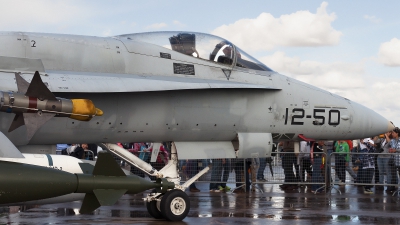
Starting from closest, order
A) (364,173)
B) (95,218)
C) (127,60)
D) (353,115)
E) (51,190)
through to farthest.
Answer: (51,190) → (127,60) → (95,218) → (353,115) → (364,173)

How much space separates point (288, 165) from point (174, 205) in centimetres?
815

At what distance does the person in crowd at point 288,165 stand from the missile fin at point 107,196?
9423 millimetres

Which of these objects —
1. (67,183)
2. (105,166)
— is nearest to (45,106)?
(67,183)

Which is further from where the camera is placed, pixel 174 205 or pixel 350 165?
pixel 350 165

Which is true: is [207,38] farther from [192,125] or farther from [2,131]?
→ [2,131]

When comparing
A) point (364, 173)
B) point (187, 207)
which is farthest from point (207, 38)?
point (364, 173)

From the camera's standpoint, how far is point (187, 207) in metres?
11.7

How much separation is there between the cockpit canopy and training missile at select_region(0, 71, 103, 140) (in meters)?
3.06

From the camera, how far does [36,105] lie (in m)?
9.16

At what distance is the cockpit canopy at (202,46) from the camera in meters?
12.2

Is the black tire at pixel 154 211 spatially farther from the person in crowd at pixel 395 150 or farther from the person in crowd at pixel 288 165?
the person in crowd at pixel 395 150

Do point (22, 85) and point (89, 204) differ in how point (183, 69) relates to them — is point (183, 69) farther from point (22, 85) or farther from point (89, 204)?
point (22, 85)

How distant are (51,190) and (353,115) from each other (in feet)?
21.8

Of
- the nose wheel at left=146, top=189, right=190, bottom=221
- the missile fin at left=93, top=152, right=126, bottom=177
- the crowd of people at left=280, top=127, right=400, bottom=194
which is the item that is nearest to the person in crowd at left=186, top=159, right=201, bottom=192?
the crowd of people at left=280, top=127, right=400, bottom=194
